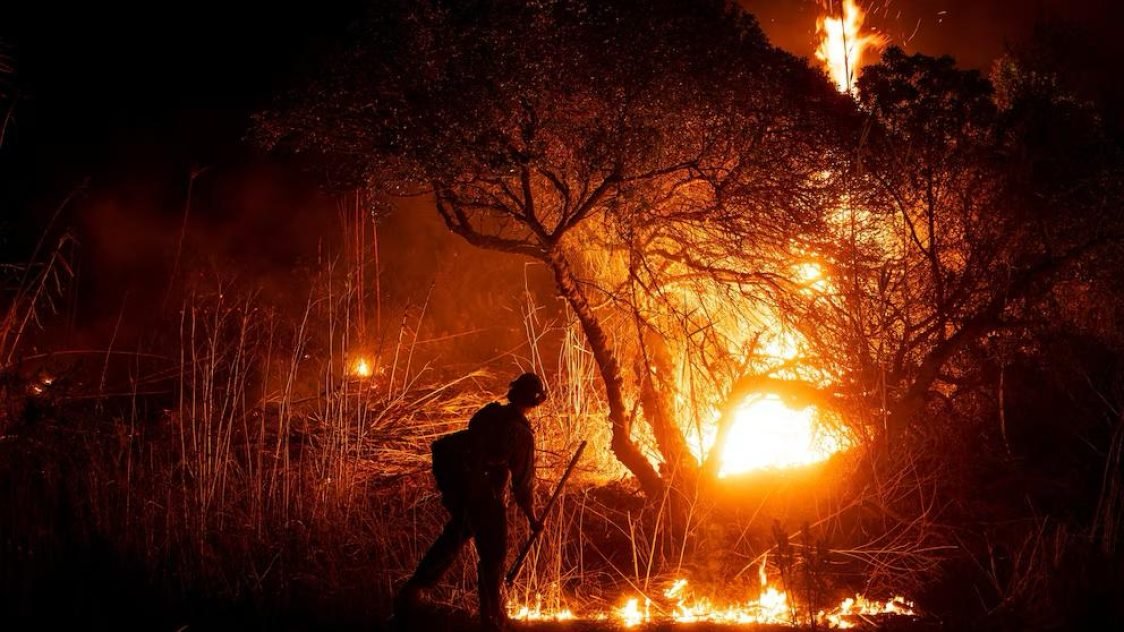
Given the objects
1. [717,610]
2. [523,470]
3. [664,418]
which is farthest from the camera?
[664,418]

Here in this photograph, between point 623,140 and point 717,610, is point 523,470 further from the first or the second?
point 623,140

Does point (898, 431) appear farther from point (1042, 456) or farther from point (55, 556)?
point (55, 556)

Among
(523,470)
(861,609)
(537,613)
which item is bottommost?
(861,609)

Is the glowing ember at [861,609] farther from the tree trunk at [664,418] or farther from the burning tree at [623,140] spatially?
the burning tree at [623,140]

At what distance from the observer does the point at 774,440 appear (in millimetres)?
9516

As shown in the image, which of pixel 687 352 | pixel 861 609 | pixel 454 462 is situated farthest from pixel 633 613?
pixel 687 352

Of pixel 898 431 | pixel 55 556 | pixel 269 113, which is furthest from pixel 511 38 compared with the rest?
pixel 55 556

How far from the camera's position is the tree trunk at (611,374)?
845 cm

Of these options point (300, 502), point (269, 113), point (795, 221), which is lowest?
point (300, 502)

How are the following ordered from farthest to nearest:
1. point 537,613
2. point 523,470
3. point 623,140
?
point 623,140 < point 537,613 < point 523,470

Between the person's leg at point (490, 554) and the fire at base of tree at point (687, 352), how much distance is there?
66 centimetres

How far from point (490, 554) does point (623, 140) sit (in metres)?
3.63

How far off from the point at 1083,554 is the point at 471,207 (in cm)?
600

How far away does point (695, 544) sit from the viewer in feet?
26.8
